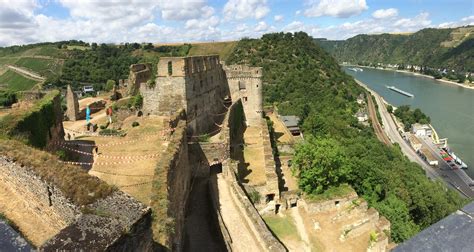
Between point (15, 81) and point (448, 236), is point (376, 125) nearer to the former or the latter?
point (448, 236)

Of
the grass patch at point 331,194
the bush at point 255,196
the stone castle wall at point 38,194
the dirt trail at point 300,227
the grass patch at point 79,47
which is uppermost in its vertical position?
the grass patch at point 79,47

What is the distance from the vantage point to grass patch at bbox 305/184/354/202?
1825 cm

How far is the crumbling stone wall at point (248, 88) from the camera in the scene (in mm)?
27984

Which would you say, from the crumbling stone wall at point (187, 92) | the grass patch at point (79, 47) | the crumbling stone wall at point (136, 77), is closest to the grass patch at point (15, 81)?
the grass patch at point (79, 47)

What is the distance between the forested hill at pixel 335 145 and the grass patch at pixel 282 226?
2439 millimetres

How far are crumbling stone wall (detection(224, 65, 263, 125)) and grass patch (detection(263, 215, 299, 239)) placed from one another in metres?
12.3

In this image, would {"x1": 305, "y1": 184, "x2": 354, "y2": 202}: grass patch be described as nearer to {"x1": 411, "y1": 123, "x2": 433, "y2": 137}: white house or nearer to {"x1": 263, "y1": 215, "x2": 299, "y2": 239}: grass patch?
{"x1": 263, "y1": 215, "x2": 299, "y2": 239}: grass patch

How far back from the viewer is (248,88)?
28250mm

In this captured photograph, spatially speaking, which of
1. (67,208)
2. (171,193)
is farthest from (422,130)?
(67,208)

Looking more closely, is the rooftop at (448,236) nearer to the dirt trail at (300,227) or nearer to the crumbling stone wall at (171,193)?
the crumbling stone wall at (171,193)

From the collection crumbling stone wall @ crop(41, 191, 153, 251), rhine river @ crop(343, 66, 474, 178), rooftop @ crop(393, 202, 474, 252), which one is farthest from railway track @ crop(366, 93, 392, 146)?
rooftop @ crop(393, 202, 474, 252)

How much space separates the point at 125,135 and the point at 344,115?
44272mm

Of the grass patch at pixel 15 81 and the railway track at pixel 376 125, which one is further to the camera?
the grass patch at pixel 15 81

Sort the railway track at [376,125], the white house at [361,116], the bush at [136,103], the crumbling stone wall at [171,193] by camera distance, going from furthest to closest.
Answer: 1. the white house at [361,116]
2. the railway track at [376,125]
3. the bush at [136,103]
4. the crumbling stone wall at [171,193]
